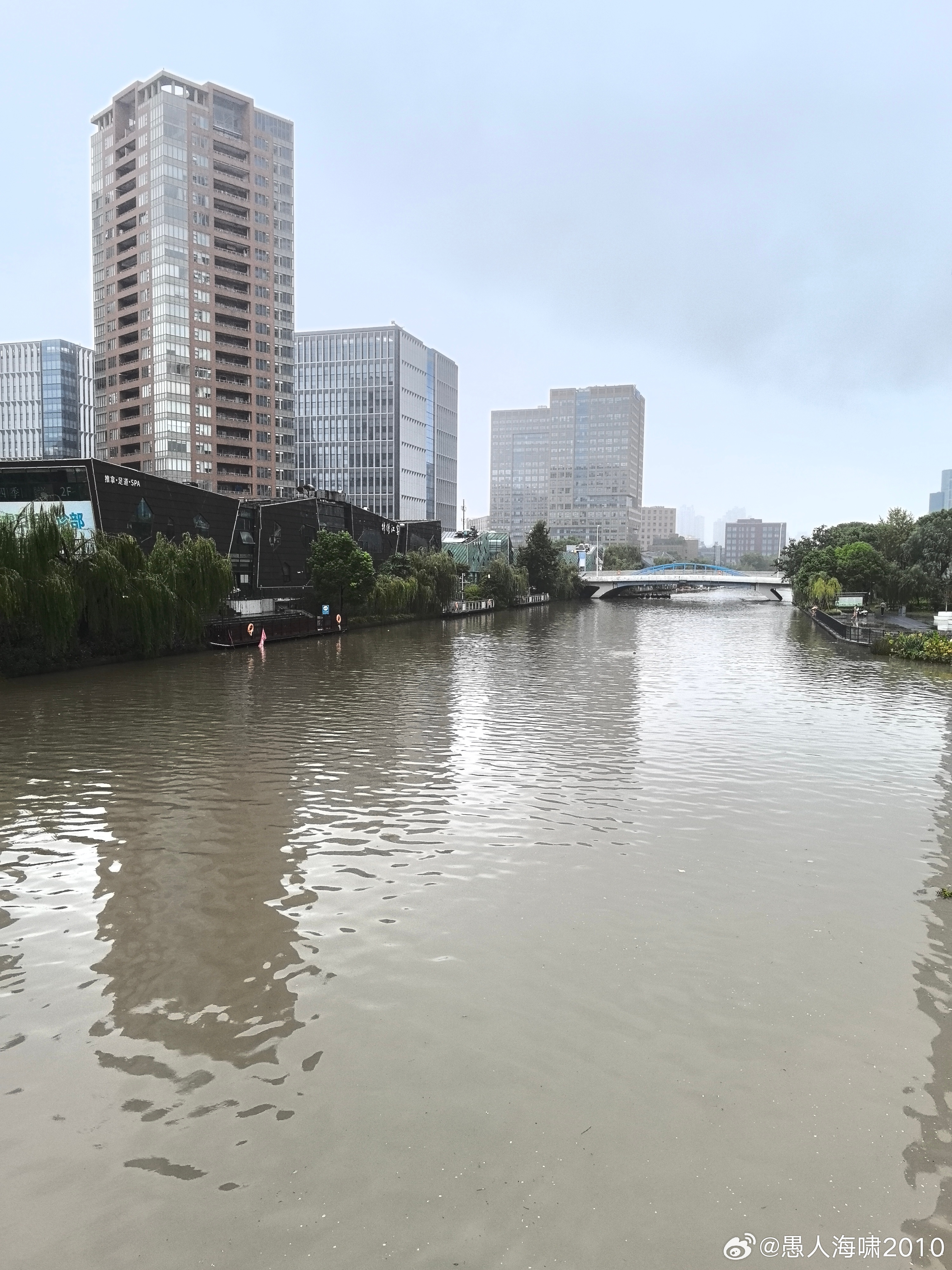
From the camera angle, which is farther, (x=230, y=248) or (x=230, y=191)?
(x=230, y=191)

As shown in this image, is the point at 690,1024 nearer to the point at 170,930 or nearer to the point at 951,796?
the point at 170,930

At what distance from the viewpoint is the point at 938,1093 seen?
6887 mm

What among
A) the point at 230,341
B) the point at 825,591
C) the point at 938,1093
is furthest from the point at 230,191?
the point at 938,1093

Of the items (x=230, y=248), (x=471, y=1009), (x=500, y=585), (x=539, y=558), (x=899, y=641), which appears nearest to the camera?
(x=471, y=1009)

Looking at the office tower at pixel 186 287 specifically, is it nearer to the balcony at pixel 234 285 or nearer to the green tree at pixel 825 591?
the balcony at pixel 234 285

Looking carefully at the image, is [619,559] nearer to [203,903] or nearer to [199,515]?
[199,515]

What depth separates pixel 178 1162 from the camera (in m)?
5.96

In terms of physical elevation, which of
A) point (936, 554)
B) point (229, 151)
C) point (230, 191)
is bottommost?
point (936, 554)

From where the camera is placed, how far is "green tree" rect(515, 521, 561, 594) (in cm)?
11006

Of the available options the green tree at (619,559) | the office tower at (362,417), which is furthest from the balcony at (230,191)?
the green tree at (619,559)

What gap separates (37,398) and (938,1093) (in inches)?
6915

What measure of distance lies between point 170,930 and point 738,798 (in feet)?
35.9

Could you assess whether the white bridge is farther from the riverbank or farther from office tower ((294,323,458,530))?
the riverbank

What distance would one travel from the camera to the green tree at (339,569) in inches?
2302
